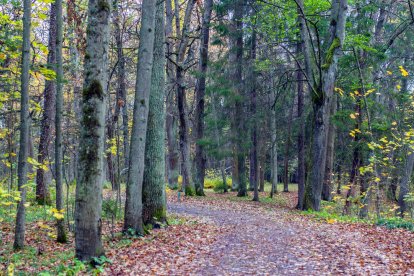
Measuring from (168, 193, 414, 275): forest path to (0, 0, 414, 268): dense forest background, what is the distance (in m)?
1.99

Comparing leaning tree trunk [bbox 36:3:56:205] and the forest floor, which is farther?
leaning tree trunk [bbox 36:3:56:205]

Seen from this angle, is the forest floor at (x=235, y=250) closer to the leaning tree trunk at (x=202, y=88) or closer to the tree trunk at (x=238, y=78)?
the tree trunk at (x=238, y=78)

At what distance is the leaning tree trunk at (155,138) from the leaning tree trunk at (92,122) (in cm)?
331

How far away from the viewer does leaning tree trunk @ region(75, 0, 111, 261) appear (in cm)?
688

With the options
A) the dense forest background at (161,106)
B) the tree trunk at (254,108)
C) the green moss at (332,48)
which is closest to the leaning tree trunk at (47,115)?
the dense forest background at (161,106)

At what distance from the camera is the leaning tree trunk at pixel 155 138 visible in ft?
33.7

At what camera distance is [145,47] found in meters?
8.94

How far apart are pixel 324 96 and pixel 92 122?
987 centimetres

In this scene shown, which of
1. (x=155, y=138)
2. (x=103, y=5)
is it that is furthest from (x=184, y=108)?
(x=103, y=5)

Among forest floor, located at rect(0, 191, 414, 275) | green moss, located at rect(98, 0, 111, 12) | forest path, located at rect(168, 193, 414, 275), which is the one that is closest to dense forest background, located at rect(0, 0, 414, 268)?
green moss, located at rect(98, 0, 111, 12)

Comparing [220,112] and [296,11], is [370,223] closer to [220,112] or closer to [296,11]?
[296,11]

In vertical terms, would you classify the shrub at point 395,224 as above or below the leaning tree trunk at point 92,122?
Answer: below

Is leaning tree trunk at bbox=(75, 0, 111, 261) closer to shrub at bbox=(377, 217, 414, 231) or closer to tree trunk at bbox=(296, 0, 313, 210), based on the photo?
tree trunk at bbox=(296, 0, 313, 210)

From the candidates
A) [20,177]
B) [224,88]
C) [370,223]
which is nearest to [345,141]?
[224,88]
